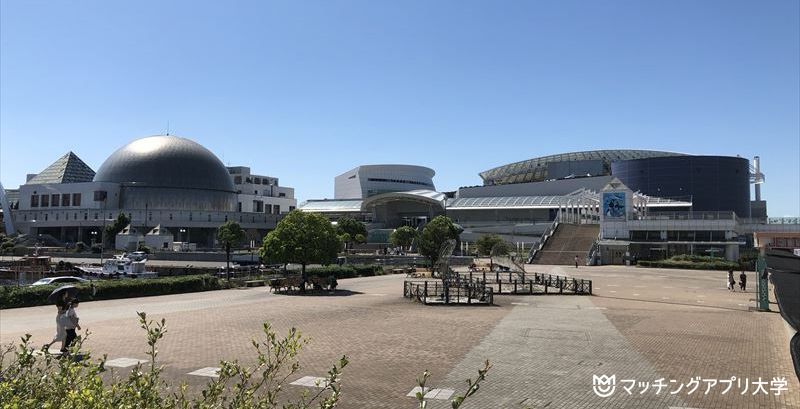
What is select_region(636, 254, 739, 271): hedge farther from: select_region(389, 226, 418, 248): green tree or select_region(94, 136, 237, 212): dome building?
select_region(94, 136, 237, 212): dome building

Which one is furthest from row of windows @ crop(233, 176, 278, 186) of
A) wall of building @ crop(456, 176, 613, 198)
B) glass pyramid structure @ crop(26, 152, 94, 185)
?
wall of building @ crop(456, 176, 613, 198)

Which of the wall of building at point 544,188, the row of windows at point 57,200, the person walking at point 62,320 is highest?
the wall of building at point 544,188

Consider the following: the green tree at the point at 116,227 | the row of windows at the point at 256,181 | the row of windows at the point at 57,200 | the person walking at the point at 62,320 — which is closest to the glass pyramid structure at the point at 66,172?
the row of windows at the point at 57,200

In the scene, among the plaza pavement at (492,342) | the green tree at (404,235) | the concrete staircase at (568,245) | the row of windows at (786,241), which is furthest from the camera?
the green tree at (404,235)

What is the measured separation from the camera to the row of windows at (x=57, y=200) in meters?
108

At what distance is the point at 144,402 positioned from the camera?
4.59 m

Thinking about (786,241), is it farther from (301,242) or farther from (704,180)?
(704,180)

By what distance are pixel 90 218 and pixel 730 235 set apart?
101 meters

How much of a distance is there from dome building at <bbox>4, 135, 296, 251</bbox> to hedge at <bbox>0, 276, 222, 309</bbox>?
238ft

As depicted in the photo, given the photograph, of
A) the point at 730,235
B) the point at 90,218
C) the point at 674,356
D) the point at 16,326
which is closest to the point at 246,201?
the point at 90,218

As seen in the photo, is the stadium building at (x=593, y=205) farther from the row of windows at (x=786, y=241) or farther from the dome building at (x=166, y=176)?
the dome building at (x=166, y=176)

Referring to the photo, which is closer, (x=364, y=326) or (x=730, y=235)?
(x=364, y=326)

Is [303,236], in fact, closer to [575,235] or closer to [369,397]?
[369,397]

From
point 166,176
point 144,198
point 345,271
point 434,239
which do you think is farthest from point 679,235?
point 144,198
